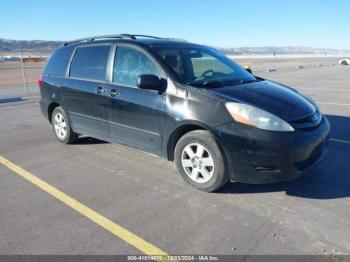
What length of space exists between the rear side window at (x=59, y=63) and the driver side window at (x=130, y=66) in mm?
1460

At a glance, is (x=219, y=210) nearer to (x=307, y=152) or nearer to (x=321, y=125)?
(x=307, y=152)

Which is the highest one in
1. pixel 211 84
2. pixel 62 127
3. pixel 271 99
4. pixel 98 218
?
pixel 211 84

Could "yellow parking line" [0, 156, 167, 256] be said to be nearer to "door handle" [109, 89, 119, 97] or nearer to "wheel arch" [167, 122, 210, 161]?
"wheel arch" [167, 122, 210, 161]

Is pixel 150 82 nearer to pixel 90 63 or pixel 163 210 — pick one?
pixel 163 210

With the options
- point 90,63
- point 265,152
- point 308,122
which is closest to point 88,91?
point 90,63

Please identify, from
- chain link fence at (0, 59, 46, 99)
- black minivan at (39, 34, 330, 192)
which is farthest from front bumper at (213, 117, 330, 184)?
chain link fence at (0, 59, 46, 99)

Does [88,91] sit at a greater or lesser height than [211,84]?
lesser

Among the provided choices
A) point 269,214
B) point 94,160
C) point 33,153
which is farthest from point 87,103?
point 269,214

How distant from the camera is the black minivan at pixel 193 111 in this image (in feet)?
11.9

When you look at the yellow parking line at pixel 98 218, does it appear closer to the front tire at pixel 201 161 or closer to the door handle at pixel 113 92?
the front tire at pixel 201 161

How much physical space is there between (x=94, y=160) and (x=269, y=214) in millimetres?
2904

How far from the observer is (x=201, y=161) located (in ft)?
13.1

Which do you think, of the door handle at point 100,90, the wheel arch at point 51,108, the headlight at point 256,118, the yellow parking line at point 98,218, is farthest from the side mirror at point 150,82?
the wheel arch at point 51,108

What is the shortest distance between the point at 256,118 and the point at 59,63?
4.00 meters
